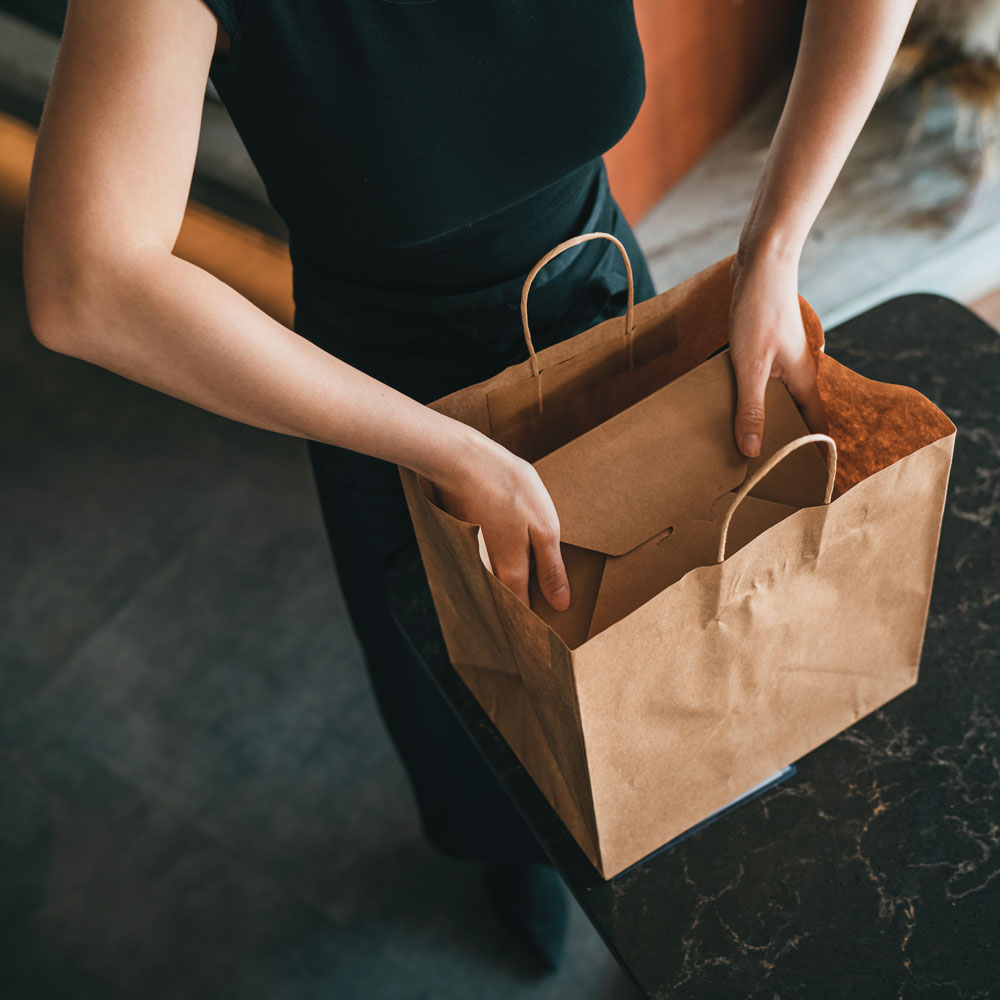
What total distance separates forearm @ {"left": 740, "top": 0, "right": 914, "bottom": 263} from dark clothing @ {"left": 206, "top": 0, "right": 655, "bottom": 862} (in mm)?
131

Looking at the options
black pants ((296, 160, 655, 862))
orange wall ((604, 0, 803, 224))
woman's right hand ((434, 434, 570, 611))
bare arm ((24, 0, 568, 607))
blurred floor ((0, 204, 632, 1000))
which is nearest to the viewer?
bare arm ((24, 0, 568, 607))

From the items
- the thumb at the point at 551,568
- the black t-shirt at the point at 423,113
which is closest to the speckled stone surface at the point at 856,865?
the thumb at the point at 551,568

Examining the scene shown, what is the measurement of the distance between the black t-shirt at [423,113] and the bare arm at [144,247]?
74mm

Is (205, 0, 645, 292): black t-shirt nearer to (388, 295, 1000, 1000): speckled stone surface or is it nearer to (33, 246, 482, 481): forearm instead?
(33, 246, 482, 481): forearm

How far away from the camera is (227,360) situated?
574mm

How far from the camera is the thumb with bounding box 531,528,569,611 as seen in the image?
25.9 inches

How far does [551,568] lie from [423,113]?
13.5 inches

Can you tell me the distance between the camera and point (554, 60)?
73cm

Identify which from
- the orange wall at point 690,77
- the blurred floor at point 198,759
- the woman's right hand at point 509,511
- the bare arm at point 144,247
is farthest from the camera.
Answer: the orange wall at point 690,77

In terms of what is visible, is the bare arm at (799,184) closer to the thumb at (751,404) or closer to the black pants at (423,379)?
the thumb at (751,404)

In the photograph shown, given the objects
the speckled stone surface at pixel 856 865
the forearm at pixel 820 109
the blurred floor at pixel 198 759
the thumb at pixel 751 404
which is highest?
the forearm at pixel 820 109

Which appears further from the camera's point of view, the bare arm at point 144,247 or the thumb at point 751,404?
the thumb at point 751,404

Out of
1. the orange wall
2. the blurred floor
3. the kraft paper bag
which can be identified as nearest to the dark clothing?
the kraft paper bag

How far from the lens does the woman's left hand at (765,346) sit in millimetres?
700
